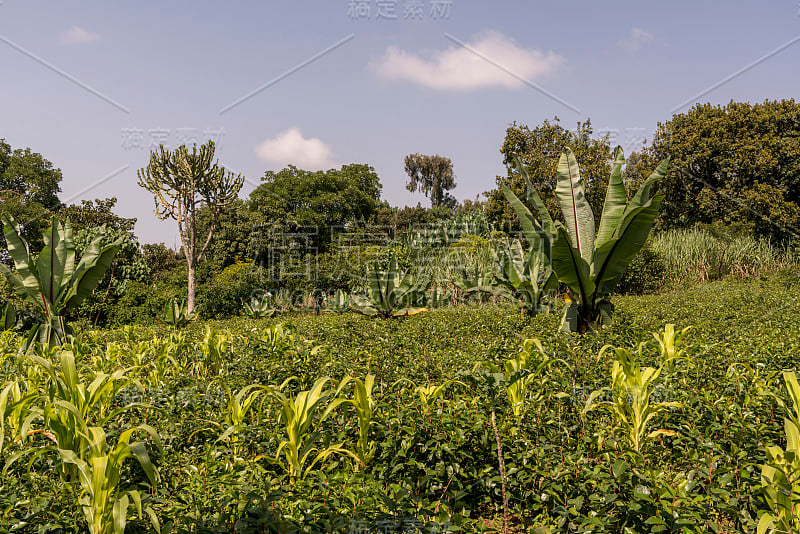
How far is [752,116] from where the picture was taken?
682 inches

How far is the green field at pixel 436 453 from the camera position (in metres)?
1.77

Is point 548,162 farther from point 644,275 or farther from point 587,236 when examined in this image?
point 587,236

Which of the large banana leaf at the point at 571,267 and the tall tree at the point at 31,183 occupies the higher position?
the tall tree at the point at 31,183

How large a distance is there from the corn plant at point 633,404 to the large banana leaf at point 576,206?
240 centimetres

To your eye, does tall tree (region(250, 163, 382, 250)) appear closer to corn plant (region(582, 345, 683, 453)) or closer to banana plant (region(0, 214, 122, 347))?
banana plant (region(0, 214, 122, 347))

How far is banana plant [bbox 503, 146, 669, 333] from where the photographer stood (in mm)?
4621

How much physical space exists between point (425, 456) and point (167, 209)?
14.6 m

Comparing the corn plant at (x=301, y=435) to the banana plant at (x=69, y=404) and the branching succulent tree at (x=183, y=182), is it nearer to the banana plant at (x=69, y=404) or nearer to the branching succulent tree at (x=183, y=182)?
the banana plant at (x=69, y=404)

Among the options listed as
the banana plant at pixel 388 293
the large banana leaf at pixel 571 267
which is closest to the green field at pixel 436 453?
the large banana leaf at pixel 571 267

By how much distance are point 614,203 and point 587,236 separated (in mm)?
445

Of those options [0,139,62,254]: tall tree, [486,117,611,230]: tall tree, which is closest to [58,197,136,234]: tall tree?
[0,139,62,254]: tall tree

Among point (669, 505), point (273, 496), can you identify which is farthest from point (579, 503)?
point (273, 496)

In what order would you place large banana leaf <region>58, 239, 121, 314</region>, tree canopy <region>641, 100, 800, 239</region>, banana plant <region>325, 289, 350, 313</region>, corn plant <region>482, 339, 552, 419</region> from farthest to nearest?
tree canopy <region>641, 100, 800, 239</region> < banana plant <region>325, 289, 350, 313</region> < large banana leaf <region>58, 239, 121, 314</region> < corn plant <region>482, 339, 552, 419</region>

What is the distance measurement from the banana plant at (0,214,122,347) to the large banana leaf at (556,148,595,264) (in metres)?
5.41
